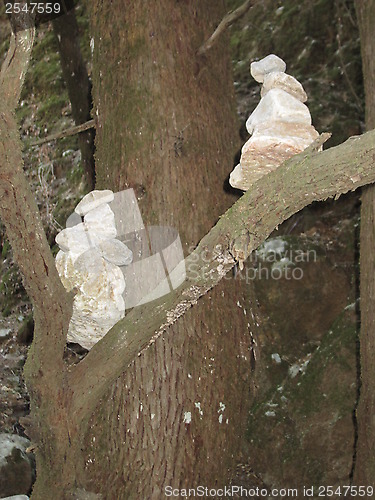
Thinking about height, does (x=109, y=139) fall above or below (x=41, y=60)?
below

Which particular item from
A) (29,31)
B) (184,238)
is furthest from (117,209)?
(29,31)

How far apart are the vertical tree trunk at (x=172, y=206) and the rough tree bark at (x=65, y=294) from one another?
3 cm

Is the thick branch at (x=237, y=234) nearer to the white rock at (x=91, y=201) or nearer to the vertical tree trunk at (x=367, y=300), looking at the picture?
the white rock at (x=91, y=201)

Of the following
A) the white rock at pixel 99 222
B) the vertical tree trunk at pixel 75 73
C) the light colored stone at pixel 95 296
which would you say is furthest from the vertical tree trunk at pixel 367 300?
the vertical tree trunk at pixel 75 73

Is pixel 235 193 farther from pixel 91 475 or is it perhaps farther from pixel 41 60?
pixel 41 60

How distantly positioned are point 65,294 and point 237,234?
607 millimetres

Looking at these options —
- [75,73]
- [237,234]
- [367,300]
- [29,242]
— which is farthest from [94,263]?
[75,73]

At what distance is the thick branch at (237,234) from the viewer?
1.30m

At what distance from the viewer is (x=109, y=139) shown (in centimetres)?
252

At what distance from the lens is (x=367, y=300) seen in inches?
101

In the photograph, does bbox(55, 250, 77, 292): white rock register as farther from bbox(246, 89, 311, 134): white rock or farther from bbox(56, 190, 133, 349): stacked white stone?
bbox(246, 89, 311, 134): white rock

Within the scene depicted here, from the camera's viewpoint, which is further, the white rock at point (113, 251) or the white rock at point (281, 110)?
the white rock at point (113, 251)

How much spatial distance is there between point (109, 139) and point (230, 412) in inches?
56.5

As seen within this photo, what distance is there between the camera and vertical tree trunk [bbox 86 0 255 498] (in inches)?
86.4
